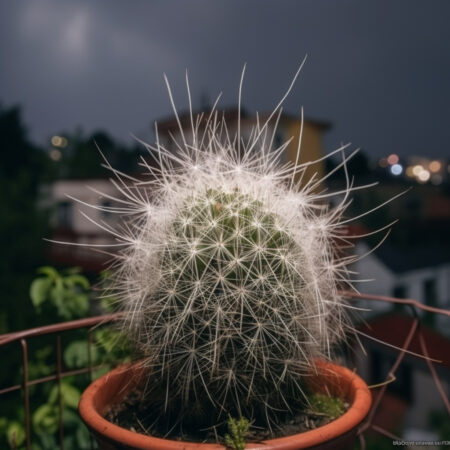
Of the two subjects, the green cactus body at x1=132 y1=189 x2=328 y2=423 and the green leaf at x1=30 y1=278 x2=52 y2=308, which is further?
the green leaf at x1=30 y1=278 x2=52 y2=308

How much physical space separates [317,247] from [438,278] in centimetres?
2787

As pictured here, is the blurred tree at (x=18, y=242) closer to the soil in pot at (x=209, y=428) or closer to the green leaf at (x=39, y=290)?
the green leaf at (x=39, y=290)

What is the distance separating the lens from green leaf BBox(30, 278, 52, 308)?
1833mm

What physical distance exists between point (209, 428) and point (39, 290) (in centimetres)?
102

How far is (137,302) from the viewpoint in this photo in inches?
51.0

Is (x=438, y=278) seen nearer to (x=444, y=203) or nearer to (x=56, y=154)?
(x=444, y=203)

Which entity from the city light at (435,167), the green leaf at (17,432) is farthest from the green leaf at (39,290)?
the city light at (435,167)

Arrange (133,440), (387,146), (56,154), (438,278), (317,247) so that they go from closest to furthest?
1. (133,440)
2. (317,247)
3. (438,278)
4. (56,154)
5. (387,146)

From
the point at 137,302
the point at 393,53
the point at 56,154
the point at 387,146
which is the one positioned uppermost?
the point at 393,53

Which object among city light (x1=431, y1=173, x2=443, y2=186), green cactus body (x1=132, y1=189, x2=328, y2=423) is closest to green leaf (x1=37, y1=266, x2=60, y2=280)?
green cactus body (x1=132, y1=189, x2=328, y2=423)

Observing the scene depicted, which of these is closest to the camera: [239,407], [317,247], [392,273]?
[239,407]

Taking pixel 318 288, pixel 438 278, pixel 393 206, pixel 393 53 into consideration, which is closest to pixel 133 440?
pixel 318 288

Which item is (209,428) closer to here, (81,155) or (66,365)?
(66,365)

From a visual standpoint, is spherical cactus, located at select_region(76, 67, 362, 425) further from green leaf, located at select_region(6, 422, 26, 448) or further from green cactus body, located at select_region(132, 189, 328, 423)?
green leaf, located at select_region(6, 422, 26, 448)
